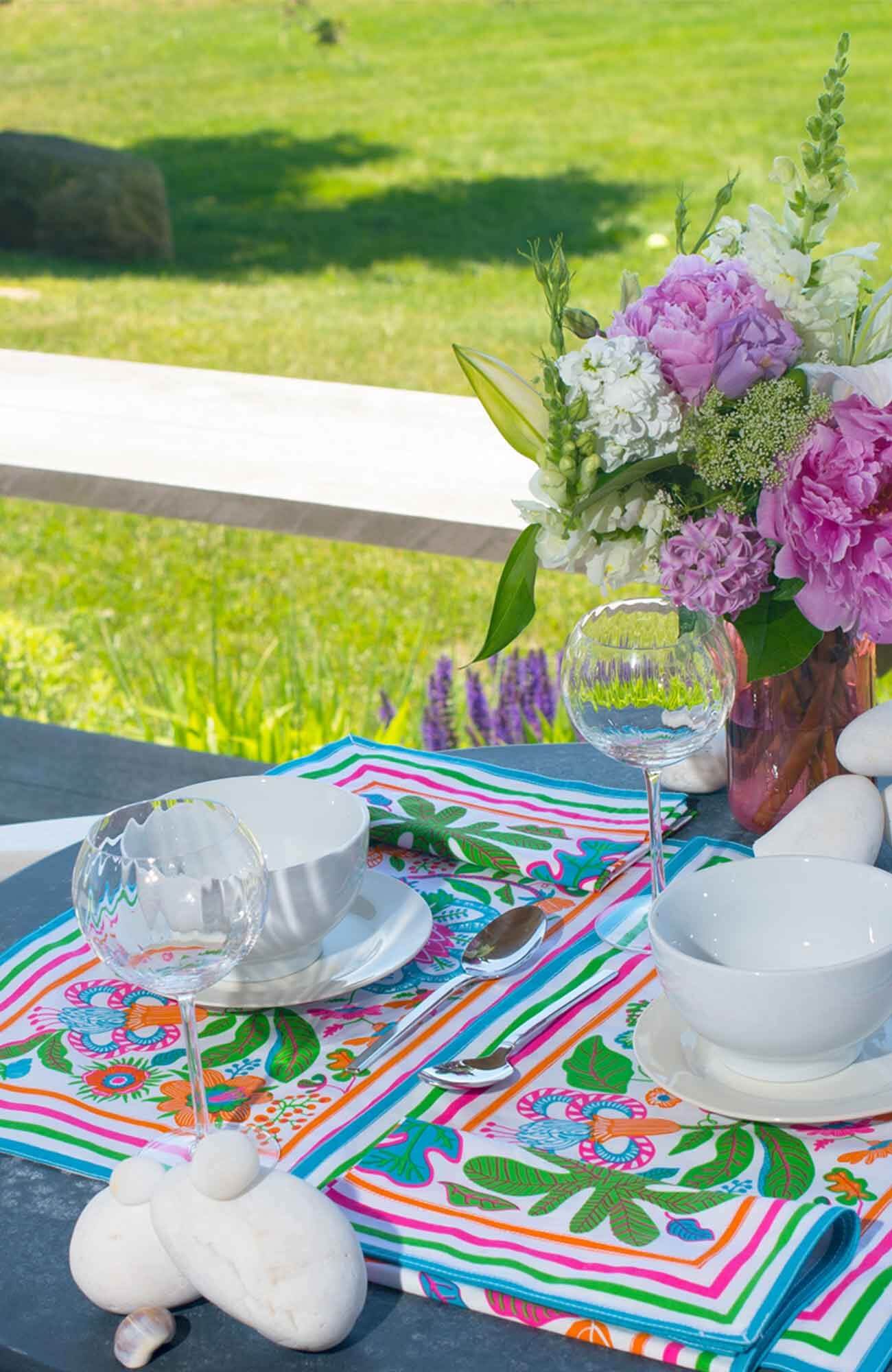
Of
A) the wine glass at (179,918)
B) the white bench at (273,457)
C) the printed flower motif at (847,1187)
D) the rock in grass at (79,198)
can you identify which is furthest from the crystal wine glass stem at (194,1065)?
the rock in grass at (79,198)

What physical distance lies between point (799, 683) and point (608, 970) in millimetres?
280

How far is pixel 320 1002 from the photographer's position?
1065mm

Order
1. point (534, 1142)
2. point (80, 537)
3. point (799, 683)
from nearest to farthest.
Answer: point (534, 1142)
point (799, 683)
point (80, 537)

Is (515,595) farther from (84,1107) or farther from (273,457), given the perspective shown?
(273,457)

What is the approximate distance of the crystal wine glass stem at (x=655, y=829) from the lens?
1.17 meters

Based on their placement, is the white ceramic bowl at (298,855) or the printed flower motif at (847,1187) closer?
the printed flower motif at (847,1187)

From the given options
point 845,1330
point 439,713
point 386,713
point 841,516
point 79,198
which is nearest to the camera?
point 845,1330

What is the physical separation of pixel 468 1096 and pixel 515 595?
0.36 meters

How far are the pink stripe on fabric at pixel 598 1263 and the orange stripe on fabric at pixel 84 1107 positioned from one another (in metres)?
0.16

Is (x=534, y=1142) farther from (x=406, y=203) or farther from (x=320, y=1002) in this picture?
(x=406, y=203)

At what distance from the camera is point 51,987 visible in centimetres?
111

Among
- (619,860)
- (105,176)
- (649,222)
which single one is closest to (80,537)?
(105,176)

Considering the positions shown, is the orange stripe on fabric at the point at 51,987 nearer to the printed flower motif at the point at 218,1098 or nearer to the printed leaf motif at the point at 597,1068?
the printed flower motif at the point at 218,1098

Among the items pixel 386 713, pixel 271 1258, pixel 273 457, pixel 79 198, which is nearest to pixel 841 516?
pixel 271 1258
